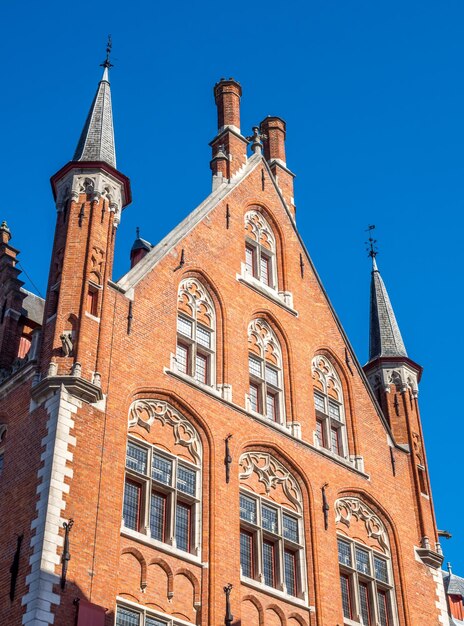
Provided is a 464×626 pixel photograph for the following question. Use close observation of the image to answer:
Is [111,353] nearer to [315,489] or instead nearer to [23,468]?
[23,468]

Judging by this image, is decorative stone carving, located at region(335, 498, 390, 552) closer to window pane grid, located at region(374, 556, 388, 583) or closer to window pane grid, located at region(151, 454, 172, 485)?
window pane grid, located at region(374, 556, 388, 583)

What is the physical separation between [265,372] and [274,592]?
5.96 meters

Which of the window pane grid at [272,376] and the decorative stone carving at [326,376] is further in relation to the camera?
the decorative stone carving at [326,376]

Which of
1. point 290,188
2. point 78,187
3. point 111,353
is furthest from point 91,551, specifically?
point 290,188

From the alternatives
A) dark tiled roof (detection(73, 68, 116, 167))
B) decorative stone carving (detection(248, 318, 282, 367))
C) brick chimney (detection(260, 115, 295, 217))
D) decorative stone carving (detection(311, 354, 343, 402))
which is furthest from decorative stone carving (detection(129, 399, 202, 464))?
brick chimney (detection(260, 115, 295, 217))

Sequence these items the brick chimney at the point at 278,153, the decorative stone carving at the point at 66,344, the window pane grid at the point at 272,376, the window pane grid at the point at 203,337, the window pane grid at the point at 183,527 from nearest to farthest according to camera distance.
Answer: the decorative stone carving at the point at 66,344 < the window pane grid at the point at 183,527 < the window pane grid at the point at 203,337 < the window pane grid at the point at 272,376 < the brick chimney at the point at 278,153

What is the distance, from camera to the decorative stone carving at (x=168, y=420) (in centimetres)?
Answer: 2253

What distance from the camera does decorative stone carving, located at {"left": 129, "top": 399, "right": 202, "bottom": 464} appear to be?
2253 cm

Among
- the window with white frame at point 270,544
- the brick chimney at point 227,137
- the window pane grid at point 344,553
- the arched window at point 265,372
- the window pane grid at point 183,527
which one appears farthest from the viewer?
the brick chimney at point 227,137

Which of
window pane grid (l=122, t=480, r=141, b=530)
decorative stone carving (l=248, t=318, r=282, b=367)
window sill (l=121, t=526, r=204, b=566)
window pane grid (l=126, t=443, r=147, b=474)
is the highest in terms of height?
decorative stone carving (l=248, t=318, r=282, b=367)

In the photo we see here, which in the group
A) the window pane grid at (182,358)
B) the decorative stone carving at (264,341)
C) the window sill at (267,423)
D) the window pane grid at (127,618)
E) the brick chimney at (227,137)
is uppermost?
the brick chimney at (227,137)

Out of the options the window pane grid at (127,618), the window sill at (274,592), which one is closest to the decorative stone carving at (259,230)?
the window sill at (274,592)

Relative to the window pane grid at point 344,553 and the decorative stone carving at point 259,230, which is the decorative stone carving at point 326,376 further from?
the window pane grid at point 344,553

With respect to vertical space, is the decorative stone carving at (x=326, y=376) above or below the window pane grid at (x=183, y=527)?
above
